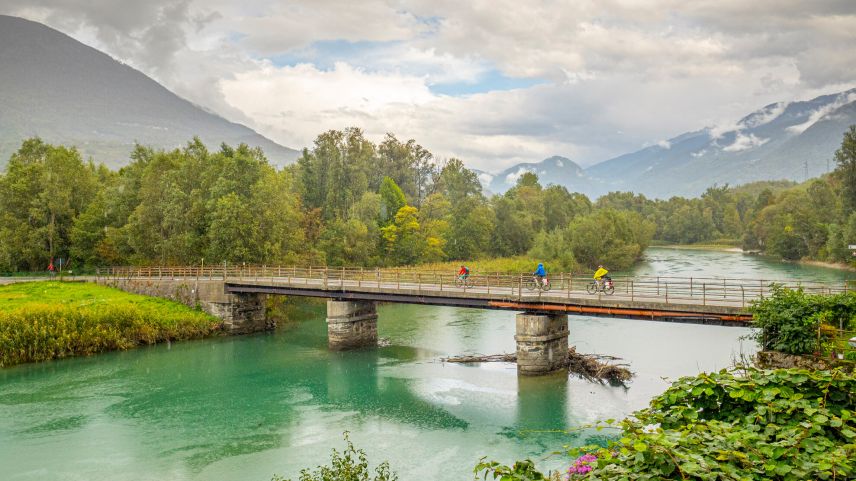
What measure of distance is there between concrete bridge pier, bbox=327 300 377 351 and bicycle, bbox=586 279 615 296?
53.3ft

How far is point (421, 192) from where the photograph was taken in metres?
116

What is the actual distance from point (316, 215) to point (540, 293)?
52.9m

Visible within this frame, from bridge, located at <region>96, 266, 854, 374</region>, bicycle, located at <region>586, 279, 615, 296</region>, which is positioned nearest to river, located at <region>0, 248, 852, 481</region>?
bridge, located at <region>96, 266, 854, 374</region>

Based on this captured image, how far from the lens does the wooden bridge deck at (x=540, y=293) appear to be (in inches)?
1078

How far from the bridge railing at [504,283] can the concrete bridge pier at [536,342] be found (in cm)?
145

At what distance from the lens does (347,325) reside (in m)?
40.9

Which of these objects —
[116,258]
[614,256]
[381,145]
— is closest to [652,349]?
[116,258]

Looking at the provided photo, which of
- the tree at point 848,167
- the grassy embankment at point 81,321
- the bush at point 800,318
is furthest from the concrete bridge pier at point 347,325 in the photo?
the tree at point 848,167

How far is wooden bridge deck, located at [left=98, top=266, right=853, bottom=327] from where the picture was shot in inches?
1078

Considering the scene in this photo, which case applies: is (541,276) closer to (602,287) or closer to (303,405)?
(602,287)

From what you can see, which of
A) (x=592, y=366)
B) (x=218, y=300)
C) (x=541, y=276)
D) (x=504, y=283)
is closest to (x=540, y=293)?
(x=541, y=276)

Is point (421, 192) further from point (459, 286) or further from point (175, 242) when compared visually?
point (459, 286)

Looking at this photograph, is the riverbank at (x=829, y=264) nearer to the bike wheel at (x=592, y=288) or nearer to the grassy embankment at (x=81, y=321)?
the bike wheel at (x=592, y=288)

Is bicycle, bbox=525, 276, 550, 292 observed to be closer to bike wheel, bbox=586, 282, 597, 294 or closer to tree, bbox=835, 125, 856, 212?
bike wheel, bbox=586, 282, 597, 294
